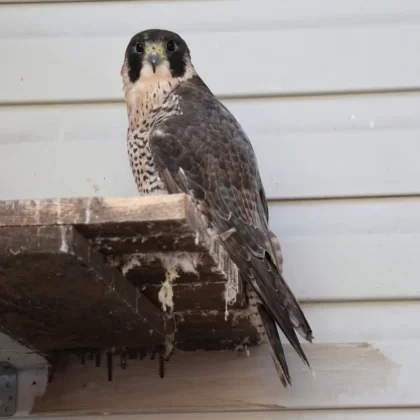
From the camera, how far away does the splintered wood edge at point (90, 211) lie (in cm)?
157

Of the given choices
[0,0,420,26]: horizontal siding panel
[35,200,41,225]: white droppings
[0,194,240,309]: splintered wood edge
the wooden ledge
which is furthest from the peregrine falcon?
[35,200,41,225]: white droppings

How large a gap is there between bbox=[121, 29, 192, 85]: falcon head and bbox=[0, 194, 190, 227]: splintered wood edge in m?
0.98

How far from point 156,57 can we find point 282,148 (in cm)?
43

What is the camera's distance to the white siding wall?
2.38 metres

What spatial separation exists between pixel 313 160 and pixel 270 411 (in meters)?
0.70

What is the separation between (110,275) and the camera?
1761 mm

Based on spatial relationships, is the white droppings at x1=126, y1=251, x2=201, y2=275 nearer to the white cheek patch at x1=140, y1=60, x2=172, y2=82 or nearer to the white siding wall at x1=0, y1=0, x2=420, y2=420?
the white siding wall at x1=0, y1=0, x2=420, y2=420

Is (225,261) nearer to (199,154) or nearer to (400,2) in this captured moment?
(199,154)

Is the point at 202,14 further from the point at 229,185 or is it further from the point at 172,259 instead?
the point at 172,259

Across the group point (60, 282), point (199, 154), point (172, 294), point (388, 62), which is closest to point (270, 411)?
point (172, 294)

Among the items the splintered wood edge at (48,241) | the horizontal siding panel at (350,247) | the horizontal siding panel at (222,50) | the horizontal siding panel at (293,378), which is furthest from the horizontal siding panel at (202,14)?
the splintered wood edge at (48,241)

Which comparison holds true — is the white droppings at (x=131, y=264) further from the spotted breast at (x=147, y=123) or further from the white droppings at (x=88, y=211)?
the spotted breast at (x=147, y=123)

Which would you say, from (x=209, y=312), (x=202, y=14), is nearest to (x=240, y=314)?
(x=209, y=312)

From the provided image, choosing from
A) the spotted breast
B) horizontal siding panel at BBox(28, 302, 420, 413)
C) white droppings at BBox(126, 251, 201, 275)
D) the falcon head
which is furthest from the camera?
the falcon head
